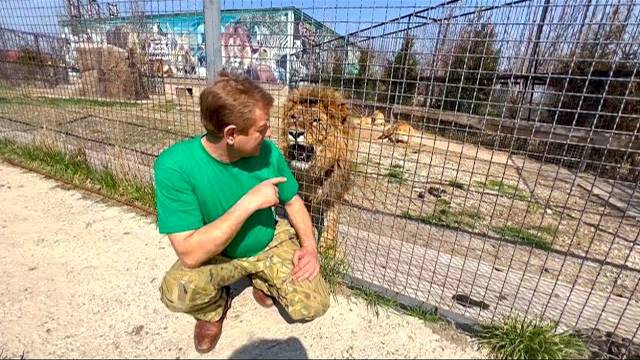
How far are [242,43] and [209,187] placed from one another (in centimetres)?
156

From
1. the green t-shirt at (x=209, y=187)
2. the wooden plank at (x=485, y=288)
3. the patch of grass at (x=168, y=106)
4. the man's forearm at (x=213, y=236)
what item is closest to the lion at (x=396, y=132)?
the wooden plank at (x=485, y=288)

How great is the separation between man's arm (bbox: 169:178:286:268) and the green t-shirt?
69 millimetres

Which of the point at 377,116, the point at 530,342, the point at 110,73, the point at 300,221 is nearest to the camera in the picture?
the point at 530,342

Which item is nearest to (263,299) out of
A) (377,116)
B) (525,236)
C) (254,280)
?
(254,280)

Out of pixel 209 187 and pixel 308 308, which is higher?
pixel 209 187

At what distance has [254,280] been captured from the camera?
2686 mm

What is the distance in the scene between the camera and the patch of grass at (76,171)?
172 inches

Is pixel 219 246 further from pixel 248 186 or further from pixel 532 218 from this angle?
pixel 532 218

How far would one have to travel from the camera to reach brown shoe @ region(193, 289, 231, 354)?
232 centimetres

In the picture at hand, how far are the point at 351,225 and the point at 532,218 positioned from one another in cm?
255

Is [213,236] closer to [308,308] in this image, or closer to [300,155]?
[308,308]

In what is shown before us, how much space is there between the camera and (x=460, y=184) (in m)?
6.14

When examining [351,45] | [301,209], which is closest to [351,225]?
[301,209]

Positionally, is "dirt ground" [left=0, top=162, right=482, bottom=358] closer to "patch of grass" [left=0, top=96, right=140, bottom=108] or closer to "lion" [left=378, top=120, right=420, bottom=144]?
"lion" [left=378, top=120, right=420, bottom=144]
